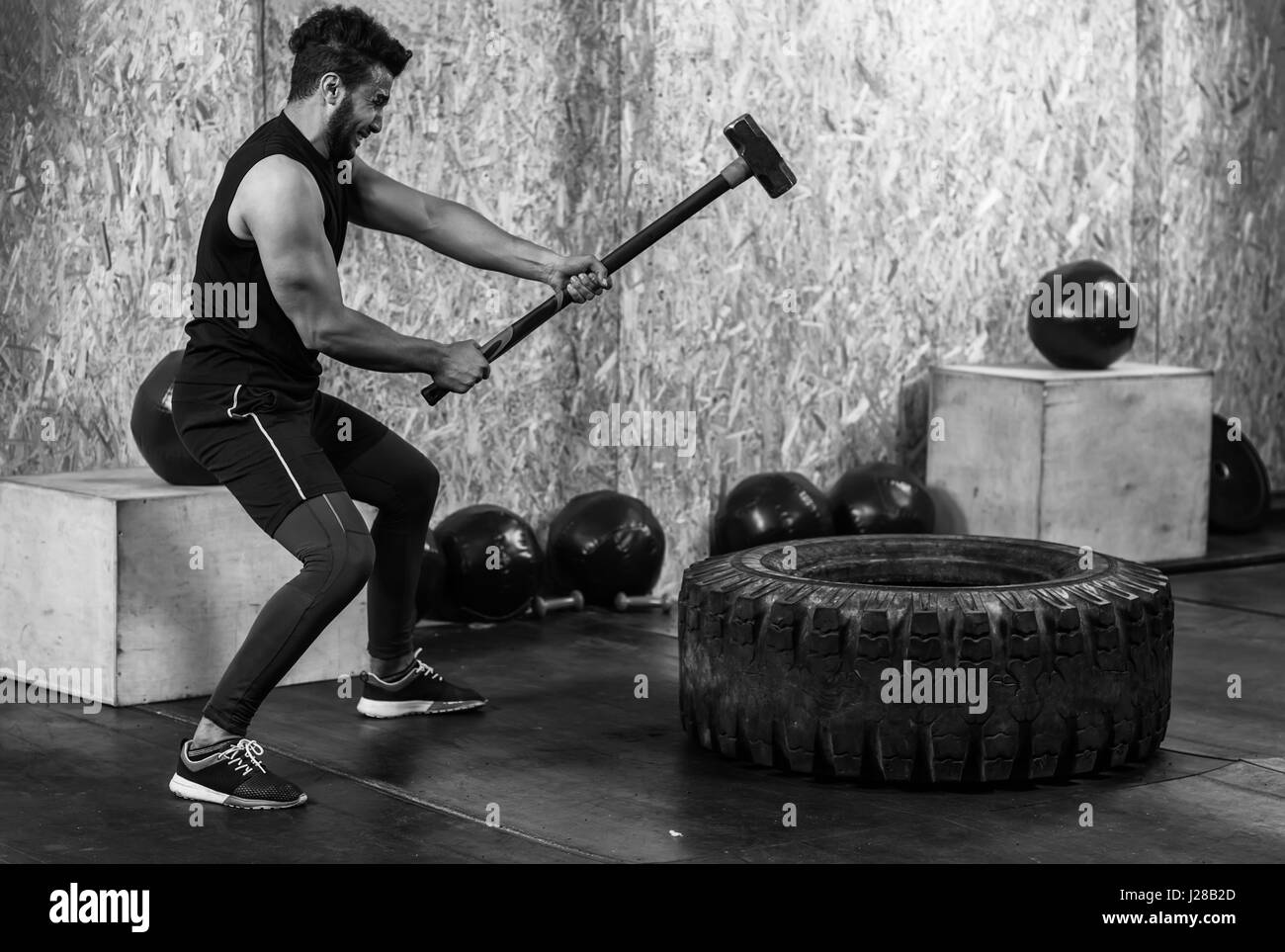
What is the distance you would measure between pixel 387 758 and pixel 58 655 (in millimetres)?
1192

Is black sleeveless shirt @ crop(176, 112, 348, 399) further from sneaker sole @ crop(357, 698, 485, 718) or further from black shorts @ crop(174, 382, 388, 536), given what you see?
sneaker sole @ crop(357, 698, 485, 718)

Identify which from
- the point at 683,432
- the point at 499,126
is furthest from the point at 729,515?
the point at 499,126

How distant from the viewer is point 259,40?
571cm

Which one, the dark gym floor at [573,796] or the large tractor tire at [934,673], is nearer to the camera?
the dark gym floor at [573,796]

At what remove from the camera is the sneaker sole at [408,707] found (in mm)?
4898

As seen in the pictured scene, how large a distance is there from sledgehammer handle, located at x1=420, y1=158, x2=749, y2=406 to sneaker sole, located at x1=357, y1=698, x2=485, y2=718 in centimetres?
87

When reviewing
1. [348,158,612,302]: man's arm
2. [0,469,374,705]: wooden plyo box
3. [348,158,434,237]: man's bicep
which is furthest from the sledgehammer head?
[0,469,374,705]: wooden plyo box

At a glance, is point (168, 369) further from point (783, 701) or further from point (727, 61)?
point (727, 61)

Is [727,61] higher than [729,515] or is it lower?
higher

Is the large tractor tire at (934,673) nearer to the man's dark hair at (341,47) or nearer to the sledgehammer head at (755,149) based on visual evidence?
the sledgehammer head at (755,149)

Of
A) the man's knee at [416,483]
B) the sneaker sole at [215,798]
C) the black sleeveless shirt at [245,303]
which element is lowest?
the sneaker sole at [215,798]

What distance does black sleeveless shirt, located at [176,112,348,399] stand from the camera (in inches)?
164

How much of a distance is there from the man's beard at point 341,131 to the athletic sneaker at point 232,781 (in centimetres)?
133

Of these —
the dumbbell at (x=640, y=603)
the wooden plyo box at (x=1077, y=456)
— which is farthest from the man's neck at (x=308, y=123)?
the wooden plyo box at (x=1077, y=456)
